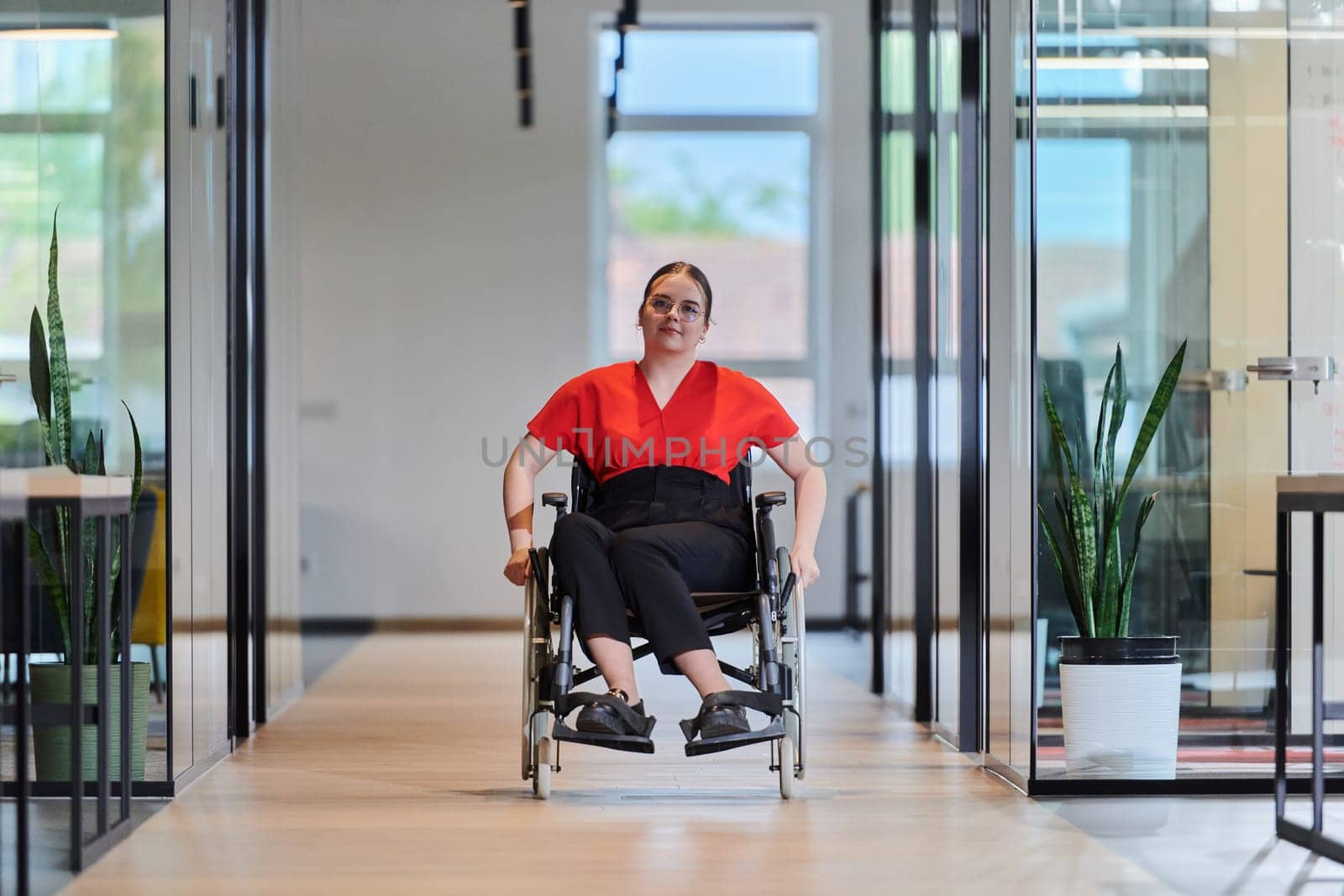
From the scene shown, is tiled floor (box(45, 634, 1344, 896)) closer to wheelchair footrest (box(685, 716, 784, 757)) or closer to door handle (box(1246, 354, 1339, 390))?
wheelchair footrest (box(685, 716, 784, 757))

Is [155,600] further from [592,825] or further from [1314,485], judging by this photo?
[1314,485]

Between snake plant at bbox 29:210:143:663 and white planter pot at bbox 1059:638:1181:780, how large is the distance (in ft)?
6.31

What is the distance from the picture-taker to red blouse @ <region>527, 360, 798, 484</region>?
10.8 ft

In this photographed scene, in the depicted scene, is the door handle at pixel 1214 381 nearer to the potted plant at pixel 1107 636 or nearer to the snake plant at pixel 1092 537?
the potted plant at pixel 1107 636

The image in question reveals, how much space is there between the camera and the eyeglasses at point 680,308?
132 inches

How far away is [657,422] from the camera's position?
331 centimetres

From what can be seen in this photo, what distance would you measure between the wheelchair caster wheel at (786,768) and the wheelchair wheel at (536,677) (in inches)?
17.9

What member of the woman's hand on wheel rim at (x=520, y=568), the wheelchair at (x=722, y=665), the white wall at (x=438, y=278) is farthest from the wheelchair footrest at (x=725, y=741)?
the white wall at (x=438, y=278)

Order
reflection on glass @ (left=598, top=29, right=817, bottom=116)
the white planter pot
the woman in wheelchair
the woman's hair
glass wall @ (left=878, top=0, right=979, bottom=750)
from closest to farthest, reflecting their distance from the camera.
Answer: the woman in wheelchair
the white planter pot
the woman's hair
glass wall @ (left=878, top=0, right=979, bottom=750)
reflection on glass @ (left=598, top=29, right=817, bottom=116)

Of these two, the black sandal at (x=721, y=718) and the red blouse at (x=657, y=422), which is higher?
the red blouse at (x=657, y=422)

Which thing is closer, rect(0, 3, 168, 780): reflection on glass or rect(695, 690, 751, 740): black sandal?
rect(695, 690, 751, 740): black sandal

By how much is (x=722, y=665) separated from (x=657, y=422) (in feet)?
1.74

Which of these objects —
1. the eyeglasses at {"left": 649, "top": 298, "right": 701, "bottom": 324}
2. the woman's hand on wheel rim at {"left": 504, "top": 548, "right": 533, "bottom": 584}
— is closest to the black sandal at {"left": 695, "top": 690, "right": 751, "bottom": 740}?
the woman's hand on wheel rim at {"left": 504, "top": 548, "right": 533, "bottom": 584}

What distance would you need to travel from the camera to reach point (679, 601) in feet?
10.00
